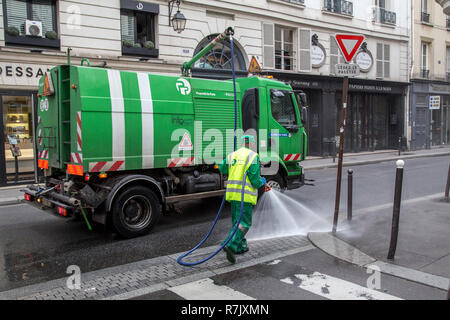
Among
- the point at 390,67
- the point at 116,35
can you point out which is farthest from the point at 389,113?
the point at 116,35

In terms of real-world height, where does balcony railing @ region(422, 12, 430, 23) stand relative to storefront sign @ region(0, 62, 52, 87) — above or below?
above

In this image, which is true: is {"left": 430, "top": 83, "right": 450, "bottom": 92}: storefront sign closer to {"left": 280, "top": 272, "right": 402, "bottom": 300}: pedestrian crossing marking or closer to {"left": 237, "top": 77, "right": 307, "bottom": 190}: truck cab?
{"left": 237, "top": 77, "right": 307, "bottom": 190}: truck cab

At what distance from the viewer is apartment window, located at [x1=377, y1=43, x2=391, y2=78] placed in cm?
2308

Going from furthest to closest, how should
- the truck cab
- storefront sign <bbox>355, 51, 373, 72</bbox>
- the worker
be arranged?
storefront sign <bbox>355, 51, 373, 72</bbox>
the truck cab
the worker

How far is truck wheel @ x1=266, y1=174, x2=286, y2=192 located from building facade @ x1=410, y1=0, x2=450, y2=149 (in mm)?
19033

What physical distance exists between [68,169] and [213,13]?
11.9 meters

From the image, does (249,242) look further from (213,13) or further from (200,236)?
(213,13)

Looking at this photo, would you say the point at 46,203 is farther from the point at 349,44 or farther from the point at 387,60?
the point at 387,60

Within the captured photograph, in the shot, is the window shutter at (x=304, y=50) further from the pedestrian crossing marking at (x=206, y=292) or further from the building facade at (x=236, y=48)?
the pedestrian crossing marking at (x=206, y=292)

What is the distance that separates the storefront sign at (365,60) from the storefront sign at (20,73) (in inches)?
650

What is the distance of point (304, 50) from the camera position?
19406mm

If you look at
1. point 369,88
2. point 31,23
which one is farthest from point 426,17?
point 31,23

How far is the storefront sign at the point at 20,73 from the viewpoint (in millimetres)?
11812

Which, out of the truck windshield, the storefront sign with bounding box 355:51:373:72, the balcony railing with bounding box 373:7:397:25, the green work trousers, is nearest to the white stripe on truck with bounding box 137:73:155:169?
the green work trousers
